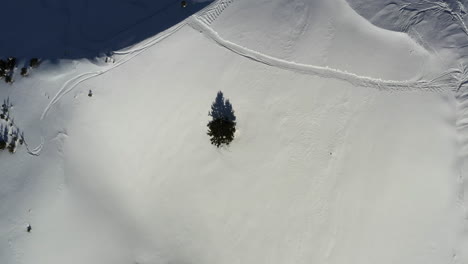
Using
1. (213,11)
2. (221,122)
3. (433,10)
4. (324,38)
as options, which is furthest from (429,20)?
(221,122)

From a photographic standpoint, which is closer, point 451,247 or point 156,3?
point 451,247

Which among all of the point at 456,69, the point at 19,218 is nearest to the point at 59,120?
the point at 19,218

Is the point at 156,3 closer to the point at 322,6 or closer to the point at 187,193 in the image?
the point at 322,6

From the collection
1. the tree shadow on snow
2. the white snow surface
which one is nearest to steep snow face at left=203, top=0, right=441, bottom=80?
the white snow surface

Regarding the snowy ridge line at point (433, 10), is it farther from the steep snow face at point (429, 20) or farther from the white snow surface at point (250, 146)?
the white snow surface at point (250, 146)

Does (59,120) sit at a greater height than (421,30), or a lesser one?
greater

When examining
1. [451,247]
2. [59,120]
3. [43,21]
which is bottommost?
[451,247]

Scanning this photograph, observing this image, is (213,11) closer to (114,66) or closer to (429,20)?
(114,66)
